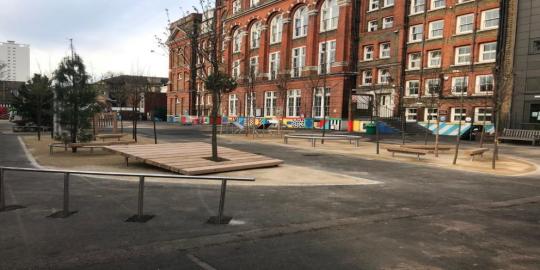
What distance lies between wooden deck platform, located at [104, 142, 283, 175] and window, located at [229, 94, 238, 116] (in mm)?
41469

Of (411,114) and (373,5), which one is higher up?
(373,5)

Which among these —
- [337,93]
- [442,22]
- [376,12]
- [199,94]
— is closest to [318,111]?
[337,93]

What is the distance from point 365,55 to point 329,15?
6124mm

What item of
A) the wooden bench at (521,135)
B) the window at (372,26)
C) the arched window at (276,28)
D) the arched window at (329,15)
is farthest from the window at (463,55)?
the arched window at (276,28)

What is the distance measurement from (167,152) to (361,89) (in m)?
29.3

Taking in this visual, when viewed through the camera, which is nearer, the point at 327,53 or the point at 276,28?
the point at 327,53

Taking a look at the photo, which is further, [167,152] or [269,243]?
[167,152]

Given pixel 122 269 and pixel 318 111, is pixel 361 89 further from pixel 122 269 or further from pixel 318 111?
pixel 122 269

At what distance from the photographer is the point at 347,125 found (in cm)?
3931

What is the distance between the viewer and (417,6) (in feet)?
117

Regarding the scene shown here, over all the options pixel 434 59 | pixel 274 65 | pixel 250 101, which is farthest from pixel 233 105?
pixel 434 59

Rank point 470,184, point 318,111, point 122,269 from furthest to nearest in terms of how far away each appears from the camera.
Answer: point 318,111 → point 470,184 → point 122,269

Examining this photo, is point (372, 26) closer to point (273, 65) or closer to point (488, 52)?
point (488, 52)

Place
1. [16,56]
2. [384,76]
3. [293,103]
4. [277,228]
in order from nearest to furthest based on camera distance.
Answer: [277,228], [384,76], [293,103], [16,56]
